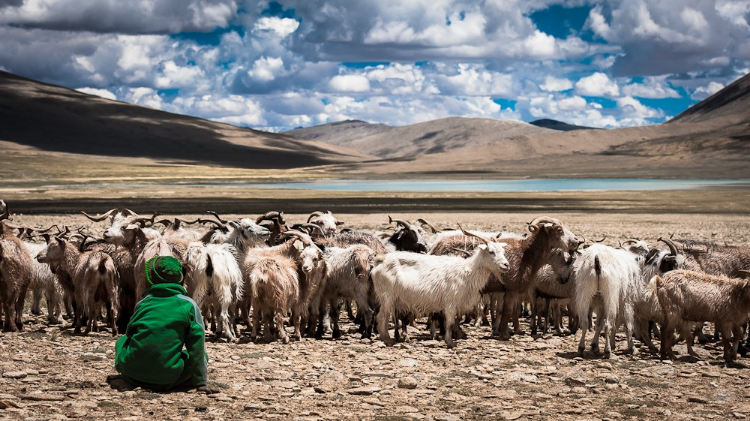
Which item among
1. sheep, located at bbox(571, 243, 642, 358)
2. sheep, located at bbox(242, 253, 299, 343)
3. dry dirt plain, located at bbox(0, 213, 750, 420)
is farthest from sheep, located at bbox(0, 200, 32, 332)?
sheep, located at bbox(571, 243, 642, 358)

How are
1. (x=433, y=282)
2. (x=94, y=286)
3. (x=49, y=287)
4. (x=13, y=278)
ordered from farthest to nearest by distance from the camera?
(x=49, y=287)
(x=13, y=278)
(x=94, y=286)
(x=433, y=282)

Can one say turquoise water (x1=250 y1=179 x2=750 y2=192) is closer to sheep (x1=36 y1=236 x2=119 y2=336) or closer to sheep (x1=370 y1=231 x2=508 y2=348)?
sheep (x1=370 y1=231 x2=508 y2=348)

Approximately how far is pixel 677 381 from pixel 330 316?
5693 millimetres

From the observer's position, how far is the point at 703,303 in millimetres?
10477

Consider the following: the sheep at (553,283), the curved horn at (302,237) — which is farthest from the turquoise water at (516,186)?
the curved horn at (302,237)

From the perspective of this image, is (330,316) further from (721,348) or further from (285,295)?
(721,348)

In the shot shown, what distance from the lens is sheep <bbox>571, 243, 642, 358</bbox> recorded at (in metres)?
10.8

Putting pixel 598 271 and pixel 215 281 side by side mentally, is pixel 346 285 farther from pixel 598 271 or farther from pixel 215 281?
pixel 598 271

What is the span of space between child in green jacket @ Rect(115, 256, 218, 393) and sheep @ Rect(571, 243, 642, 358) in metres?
5.51

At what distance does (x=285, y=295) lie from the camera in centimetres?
1153

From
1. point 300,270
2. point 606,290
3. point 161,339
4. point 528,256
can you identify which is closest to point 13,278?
point 300,270

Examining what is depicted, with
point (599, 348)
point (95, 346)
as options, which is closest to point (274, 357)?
point (95, 346)

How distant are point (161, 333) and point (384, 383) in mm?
2646

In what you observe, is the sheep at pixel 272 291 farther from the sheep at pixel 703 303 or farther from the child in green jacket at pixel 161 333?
the sheep at pixel 703 303
